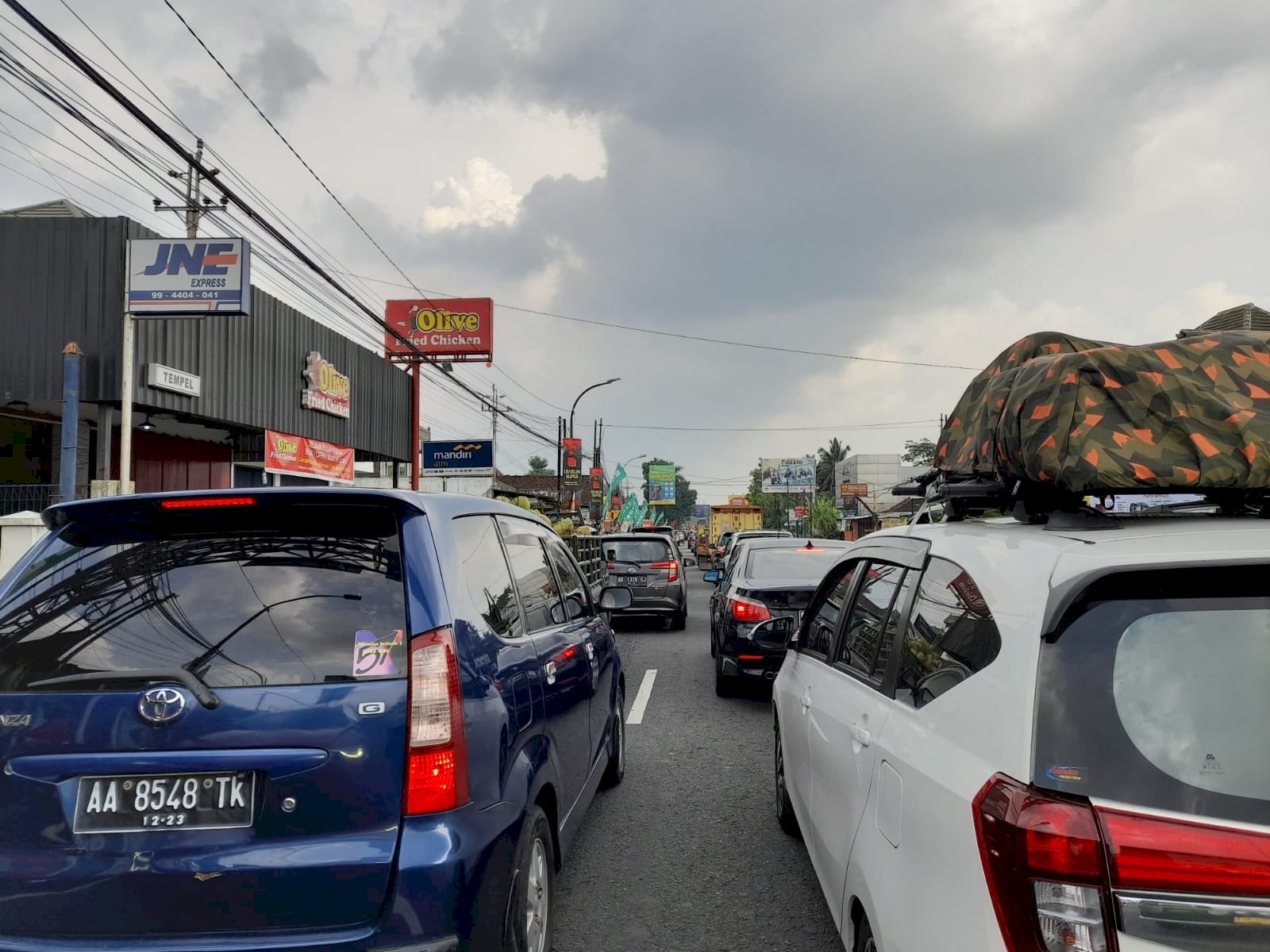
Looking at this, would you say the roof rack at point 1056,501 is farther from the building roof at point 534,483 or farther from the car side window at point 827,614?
the building roof at point 534,483

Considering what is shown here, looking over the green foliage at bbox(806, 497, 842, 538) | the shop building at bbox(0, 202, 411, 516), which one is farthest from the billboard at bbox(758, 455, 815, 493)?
the shop building at bbox(0, 202, 411, 516)

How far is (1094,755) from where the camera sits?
1.70m

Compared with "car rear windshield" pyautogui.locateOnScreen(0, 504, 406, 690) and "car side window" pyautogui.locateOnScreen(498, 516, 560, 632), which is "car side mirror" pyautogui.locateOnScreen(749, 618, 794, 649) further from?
"car rear windshield" pyautogui.locateOnScreen(0, 504, 406, 690)

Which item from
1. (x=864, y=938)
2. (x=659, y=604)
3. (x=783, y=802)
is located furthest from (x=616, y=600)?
(x=659, y=604)

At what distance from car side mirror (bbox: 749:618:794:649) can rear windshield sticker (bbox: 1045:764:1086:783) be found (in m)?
6.34

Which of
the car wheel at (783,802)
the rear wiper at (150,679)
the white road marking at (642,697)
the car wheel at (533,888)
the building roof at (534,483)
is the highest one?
the building roof at (534,483)

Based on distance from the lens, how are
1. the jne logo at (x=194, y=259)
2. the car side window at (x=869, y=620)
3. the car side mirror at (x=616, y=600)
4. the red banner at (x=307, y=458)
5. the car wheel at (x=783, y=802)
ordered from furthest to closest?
the red banner at (x=307, y=458) → the jne logo at (x=194, y=259) → the car side mirror at (x=616, y=600) → the car wheel at (x=783, y=802) → the car side window at (x=869, y=620)

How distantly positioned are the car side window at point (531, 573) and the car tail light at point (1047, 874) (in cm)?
209

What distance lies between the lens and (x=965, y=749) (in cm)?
199

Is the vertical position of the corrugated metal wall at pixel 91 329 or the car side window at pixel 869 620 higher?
the corrugated metal wall at pixel 91 329

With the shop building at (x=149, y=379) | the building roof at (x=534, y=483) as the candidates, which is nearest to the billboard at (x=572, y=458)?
the building roof at (x=534, y=483)

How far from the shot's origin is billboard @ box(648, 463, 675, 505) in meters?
94.9

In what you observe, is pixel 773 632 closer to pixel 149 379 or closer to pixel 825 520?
pixel 149 379

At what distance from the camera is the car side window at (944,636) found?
7.02 feet
